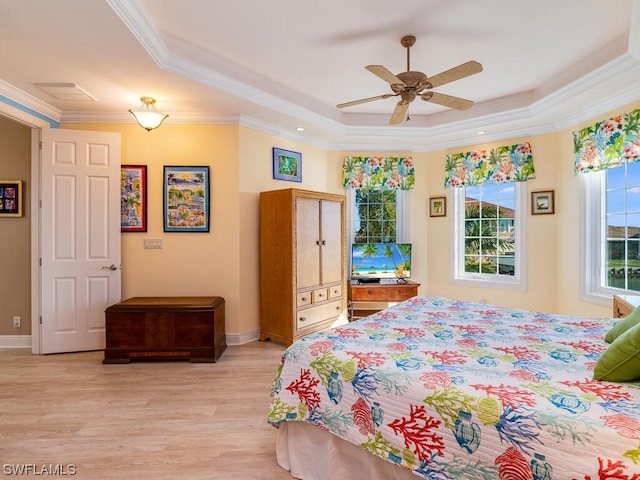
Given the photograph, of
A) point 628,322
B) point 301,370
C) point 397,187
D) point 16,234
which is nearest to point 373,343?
point 301,370

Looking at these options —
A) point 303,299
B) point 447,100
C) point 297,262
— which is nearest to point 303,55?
point 447,100

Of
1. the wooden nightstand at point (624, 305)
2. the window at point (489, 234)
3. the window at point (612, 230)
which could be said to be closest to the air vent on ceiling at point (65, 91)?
the window at point (489, 234)

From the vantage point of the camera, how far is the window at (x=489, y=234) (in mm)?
4164

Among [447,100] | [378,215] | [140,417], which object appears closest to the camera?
[140,417]

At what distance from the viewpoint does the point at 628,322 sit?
62.5 inches

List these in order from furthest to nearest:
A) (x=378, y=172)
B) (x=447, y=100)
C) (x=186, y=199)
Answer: (x=378, y=172), (x=186, y=199), (x=447, y=100)

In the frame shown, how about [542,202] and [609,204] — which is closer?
[609,204]

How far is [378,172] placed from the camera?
4.58 m

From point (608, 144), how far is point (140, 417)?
4.65 metres

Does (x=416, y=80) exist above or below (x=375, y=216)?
above

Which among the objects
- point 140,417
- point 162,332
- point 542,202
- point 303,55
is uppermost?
point 303,55

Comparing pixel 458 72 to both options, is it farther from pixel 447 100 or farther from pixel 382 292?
pixel 382 292

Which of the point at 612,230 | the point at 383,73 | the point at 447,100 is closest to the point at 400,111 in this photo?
the point at 447,100

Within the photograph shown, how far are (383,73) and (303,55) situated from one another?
3.18 feet
